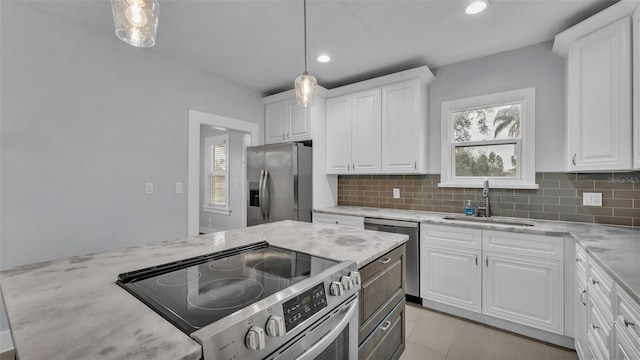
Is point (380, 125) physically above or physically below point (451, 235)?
above

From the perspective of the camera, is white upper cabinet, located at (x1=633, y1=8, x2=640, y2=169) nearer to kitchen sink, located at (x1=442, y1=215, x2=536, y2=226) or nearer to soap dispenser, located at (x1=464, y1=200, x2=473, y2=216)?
kitchen sink, located at (x1=442, y1=215, x2=536, y2=226)

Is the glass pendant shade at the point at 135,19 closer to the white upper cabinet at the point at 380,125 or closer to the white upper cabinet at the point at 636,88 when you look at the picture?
the white upper cabinet at the point at 380,125

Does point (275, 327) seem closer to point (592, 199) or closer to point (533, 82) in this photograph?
point (592, 199)

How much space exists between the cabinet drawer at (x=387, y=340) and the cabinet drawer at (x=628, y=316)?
0.98 metres

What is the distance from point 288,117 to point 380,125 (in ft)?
4.28

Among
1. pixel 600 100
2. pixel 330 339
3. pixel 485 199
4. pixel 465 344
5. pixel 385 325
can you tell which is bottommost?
pixel 465 344

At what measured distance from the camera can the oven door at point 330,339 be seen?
A: 35.9 inches

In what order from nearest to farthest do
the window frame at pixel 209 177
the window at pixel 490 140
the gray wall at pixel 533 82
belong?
the gray wall at pixel 533 82
the window at pixel 490 140
the window frame at pixel 209 177

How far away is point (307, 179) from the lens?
3.53m

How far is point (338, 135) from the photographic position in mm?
3615

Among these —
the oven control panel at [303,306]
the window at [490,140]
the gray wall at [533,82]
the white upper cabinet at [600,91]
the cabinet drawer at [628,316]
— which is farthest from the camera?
the window at [490,140]

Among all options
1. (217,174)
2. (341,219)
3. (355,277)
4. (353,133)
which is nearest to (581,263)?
(355,277)

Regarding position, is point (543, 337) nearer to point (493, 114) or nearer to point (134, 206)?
point (493, 114)

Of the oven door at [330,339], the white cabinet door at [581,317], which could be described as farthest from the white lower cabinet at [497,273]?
the oven door at [330,339]
